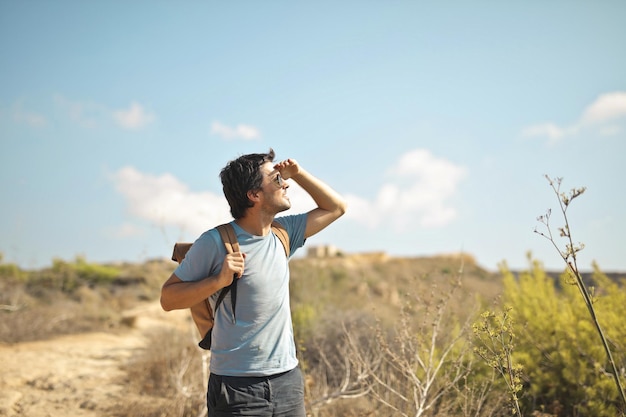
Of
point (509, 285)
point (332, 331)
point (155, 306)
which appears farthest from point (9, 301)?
point (509, 285)

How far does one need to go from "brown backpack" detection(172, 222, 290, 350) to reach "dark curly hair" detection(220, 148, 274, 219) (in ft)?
0.41

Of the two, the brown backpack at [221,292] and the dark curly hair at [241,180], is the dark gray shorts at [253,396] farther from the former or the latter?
the dark curly hair at [241,180]

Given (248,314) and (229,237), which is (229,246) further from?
(248,314)

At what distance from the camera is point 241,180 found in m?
2.93

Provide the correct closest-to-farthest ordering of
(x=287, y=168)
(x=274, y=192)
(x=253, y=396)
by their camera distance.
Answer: (x=253, y=396) < (x=274, y=192) < (x=287, y=168)

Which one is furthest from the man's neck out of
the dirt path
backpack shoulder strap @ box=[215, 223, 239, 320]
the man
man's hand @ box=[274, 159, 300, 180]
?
the dirt path

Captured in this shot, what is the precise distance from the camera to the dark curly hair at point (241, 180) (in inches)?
115

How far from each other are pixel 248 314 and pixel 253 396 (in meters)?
0.38

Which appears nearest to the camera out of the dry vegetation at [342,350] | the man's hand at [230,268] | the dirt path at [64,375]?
the man's hand at [230,268]

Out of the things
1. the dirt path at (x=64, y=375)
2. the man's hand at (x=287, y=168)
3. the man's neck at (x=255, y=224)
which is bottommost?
the dirt path at (x=64, y=375)

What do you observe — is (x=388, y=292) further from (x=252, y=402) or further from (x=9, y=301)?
(x=252, y=402)

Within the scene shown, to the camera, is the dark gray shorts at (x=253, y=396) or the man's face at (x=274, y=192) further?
the man's face at (x=274, y=192)

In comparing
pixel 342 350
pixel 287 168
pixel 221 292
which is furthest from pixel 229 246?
pixel 342 350

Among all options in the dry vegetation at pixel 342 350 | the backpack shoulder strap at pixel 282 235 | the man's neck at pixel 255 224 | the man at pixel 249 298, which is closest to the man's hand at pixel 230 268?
the man at pixel 249 298
